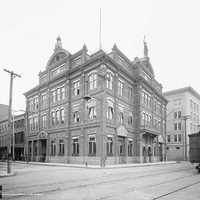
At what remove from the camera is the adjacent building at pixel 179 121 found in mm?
61688

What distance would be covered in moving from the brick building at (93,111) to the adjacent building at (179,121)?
1585 cm

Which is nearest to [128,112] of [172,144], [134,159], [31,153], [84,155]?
[134,159]

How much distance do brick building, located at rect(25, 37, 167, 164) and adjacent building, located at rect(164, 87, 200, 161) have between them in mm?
15852

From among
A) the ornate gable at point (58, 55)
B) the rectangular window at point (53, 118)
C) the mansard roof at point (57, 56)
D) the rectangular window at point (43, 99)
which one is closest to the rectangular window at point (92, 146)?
the rectangular window at point (53, 118)

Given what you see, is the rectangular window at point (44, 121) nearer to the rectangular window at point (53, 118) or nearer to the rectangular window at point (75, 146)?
the rectangular window at point (53, 118)

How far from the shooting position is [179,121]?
63.3 metres

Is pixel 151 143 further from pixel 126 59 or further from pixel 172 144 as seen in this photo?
pixel 172 144

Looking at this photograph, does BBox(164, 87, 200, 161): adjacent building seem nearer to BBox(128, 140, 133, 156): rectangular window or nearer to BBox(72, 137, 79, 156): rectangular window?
BBox(128, 140, 133, 156): rectangular window

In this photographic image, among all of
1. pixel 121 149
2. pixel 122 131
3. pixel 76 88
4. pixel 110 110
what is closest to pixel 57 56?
pixel 76 88

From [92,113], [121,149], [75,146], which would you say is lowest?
[121,149]

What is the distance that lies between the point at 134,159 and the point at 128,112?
24.3ft

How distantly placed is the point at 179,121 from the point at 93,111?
1473 inches

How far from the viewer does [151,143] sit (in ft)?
144

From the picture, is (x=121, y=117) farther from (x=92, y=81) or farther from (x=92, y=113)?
(x=92, y=81)
